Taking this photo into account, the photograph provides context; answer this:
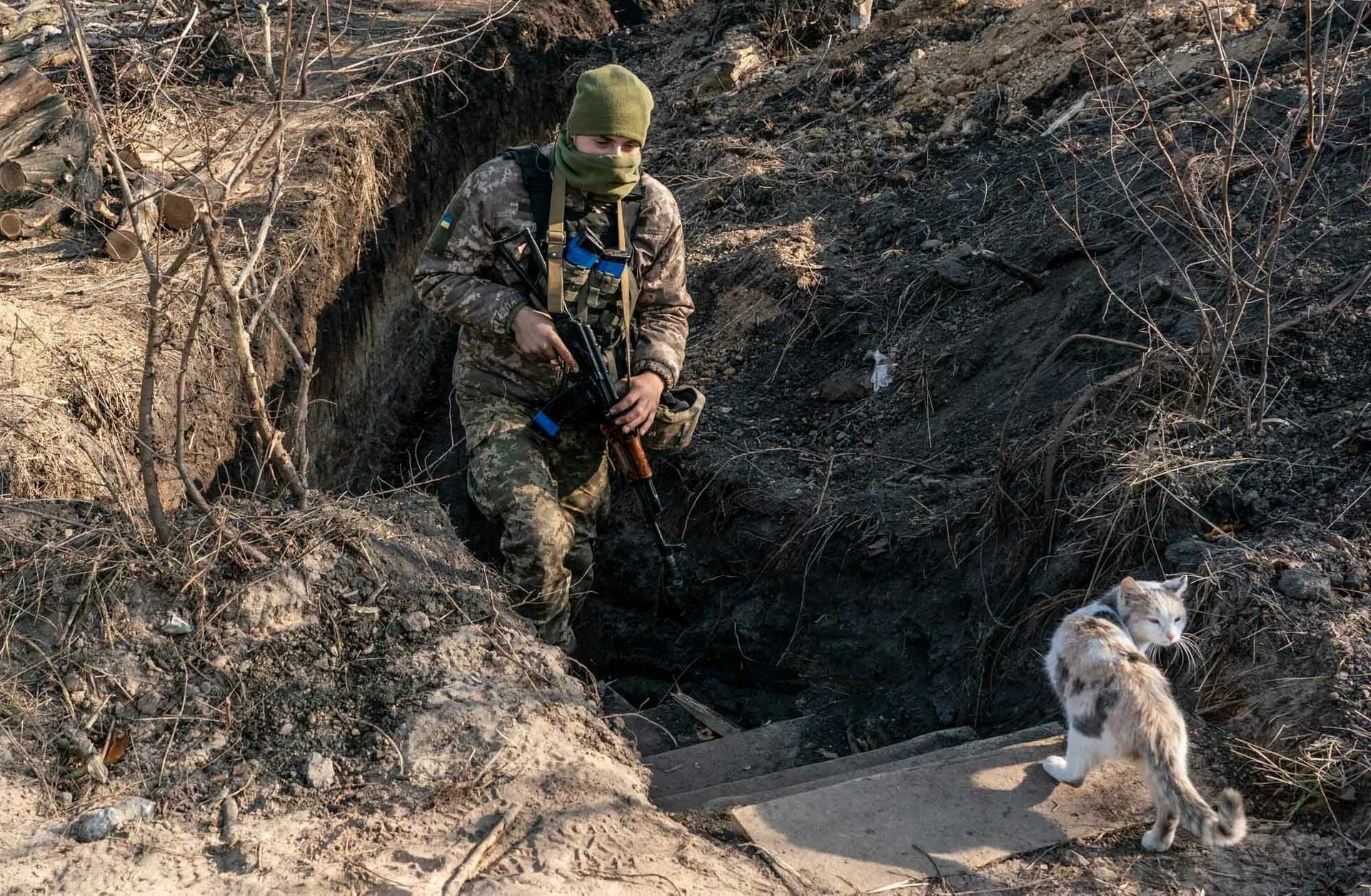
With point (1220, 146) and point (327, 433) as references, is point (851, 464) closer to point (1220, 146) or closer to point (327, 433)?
point (1220, 146)

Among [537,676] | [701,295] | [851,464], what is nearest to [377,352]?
[701,295]

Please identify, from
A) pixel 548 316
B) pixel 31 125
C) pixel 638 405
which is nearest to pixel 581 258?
pixel 548 316

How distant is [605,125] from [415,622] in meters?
2.04

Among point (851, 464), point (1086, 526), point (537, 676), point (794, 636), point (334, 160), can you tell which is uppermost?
point (334, 160)

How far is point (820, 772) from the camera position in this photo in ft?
13.6

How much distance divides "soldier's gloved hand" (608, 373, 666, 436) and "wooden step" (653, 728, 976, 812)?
1363 mm

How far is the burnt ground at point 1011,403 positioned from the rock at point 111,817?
2.73 meters

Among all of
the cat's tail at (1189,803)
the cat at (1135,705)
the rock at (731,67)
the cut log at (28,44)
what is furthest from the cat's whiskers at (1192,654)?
the rock at (731,67)

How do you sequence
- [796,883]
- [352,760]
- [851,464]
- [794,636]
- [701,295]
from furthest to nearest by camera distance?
[701,295] → [851,464] → [794,636] → [352,760] → [796,883]

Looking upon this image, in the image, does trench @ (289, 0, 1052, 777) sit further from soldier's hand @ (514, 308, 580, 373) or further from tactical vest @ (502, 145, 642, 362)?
tactical vest @ (502, 145, 642, 362)

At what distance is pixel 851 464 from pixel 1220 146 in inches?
105

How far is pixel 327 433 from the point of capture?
706 centimetres

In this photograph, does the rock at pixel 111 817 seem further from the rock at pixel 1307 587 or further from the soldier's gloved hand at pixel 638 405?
the rock at pixel 1307 587

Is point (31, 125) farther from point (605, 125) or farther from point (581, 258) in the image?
point (605, 125)
